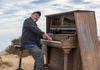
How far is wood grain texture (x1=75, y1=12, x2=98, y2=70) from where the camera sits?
891 centimetres

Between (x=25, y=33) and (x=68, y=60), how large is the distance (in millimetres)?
1272

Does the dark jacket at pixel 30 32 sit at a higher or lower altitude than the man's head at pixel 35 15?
lower

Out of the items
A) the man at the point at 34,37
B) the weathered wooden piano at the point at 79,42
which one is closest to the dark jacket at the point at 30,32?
the man at the point at 34,37

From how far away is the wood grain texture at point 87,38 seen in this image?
891 cm

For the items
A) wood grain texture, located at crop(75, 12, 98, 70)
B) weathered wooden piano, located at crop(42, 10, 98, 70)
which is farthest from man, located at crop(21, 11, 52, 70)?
wood grain texture, located at crop(75, 12, 98, 70)

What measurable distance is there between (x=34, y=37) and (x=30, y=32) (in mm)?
165

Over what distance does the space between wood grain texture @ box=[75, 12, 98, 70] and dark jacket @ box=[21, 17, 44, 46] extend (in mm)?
961

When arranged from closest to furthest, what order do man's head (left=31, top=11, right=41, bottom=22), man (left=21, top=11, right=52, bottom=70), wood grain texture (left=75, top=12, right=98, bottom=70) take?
wood grain texture (left=75, top=12, right=98, bottom=70) → man (left=21, top=11, right=52, bottom=70) → man's head (left=31, top=11, right=41, bottom=22)

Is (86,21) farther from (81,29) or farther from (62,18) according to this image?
(62,18)

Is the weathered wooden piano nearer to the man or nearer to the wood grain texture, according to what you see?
the wood grain texture

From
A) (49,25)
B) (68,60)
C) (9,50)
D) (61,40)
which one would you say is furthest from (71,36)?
(9,50)

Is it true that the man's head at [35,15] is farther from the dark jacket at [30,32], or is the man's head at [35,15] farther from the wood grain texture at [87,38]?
the wood grain texture at [87,38]

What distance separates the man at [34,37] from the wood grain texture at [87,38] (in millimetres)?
927

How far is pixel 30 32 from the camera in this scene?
948 cm
